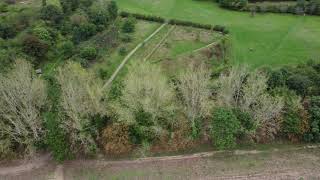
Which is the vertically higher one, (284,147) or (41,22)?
(41,22)

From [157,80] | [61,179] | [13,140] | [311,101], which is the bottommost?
[61,179]

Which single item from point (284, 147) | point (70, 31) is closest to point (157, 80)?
point (284, 147)

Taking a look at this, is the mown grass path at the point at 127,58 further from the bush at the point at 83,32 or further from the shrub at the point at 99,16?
the shrub at the point at 99,16

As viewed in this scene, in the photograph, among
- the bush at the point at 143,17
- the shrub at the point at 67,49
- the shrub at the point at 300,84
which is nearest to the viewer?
the shrub at the point at 300,84

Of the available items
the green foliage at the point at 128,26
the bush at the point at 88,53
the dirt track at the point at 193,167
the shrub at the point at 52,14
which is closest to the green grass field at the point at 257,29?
the green foliage at the point at 128,26

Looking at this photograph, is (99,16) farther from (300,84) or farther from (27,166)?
Answer: (300,84)

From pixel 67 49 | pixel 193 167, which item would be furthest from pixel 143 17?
pixel 193 167

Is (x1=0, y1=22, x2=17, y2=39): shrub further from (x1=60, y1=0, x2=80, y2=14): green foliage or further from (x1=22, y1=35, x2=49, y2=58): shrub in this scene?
(x1=60, y1=0, x2=80, y2=14): green foliage

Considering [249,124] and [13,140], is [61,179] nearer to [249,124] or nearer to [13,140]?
[13,140]
